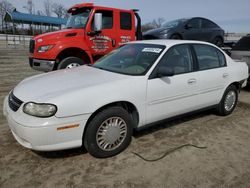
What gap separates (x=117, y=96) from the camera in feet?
9.68

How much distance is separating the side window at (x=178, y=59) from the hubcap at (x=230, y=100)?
1.32 m

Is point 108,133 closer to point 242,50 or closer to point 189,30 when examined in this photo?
point 242,50

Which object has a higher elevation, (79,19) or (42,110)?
(79,19)

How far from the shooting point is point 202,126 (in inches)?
163

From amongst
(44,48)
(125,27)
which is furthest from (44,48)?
(125,27)

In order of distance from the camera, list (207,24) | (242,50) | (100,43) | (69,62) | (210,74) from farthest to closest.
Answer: (207,24) → (242,50) → (100,43) → (69,62) → (210,74)

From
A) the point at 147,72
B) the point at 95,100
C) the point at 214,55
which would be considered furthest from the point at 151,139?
the point at 214,55

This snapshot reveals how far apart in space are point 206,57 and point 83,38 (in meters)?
3.41

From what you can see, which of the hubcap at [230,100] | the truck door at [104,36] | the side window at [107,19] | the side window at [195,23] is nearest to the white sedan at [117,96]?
the hubcap at [230,100]

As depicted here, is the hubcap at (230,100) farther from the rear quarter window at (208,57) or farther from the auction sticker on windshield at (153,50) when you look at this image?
the auction sticker on windshield at (153,50)

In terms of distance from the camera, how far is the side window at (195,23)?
8872 mm

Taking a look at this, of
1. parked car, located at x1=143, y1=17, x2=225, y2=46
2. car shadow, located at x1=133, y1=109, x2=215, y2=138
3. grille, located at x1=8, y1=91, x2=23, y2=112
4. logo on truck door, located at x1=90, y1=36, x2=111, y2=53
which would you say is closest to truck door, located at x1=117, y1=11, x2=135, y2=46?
logo on truck door, located at x1=90, y1=36, x2=111, y2=53

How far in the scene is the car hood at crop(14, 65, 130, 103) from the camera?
2.75m

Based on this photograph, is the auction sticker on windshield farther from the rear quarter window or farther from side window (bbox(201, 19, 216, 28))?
side window (bbox(201, 19, 216, 28))
